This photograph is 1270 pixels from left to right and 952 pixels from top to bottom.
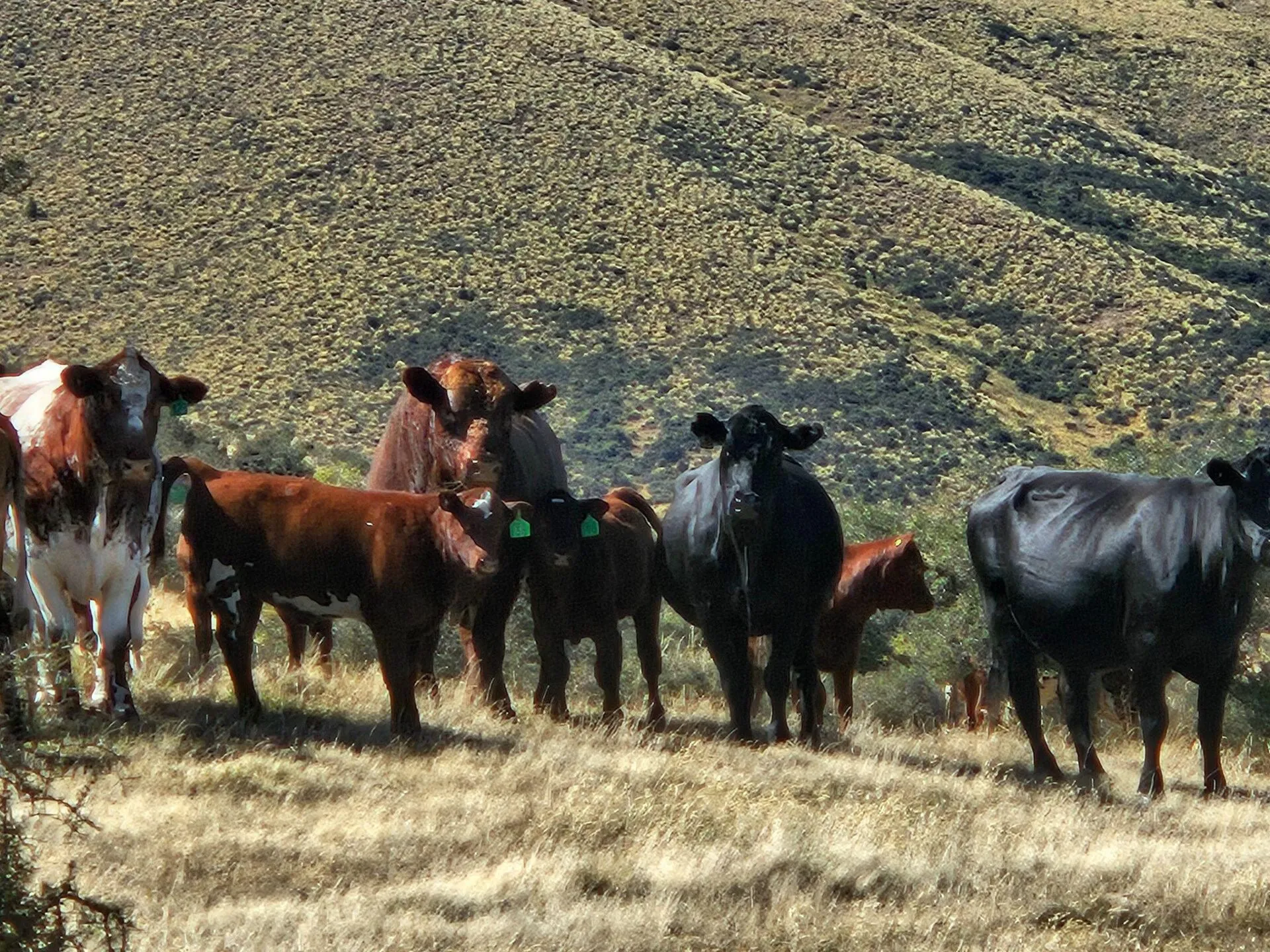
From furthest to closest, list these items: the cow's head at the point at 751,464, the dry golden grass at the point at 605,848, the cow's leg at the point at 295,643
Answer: the cow's leg at the point at 295,643 → the cow's head at the point at 751,464 → the dry golden grass at the point at 605,848

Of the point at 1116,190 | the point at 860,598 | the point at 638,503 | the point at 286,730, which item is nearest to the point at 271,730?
the point at 286,730

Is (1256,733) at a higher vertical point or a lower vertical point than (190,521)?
lower

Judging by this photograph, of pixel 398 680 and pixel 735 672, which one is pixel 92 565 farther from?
pixel 735 672

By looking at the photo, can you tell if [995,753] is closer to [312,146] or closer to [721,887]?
[721,887]

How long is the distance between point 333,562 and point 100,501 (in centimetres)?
126

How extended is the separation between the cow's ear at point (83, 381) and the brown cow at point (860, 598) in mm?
5732

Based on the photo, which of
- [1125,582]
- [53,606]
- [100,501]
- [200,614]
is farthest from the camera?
[1125,582]

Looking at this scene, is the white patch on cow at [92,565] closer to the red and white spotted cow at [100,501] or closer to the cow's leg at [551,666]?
the red and white spotted cow at [100,501]

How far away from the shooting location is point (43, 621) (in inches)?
416

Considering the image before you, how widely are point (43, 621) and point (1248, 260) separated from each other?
54.9 meters

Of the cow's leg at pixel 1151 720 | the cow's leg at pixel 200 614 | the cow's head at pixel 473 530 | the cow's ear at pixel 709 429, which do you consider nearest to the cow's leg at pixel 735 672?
the cow's ear at pixel 709 429

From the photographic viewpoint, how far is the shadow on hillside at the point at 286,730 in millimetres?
10133

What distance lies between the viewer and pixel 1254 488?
11078mm

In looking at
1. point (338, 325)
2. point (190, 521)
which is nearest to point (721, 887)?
point (190, 521)
